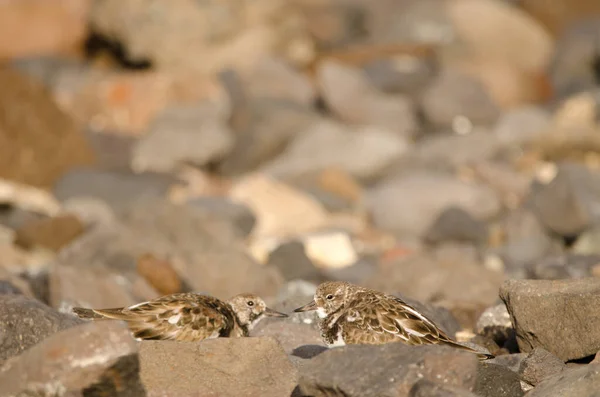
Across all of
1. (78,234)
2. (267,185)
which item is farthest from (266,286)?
(267,185)

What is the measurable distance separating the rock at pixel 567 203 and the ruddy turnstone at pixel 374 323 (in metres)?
10.7

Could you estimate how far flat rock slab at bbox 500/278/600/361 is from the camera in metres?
7.92

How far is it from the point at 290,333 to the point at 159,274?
5483mm

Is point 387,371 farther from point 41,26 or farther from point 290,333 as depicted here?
point 41,26

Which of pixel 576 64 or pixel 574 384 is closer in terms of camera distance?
pixel 574 384

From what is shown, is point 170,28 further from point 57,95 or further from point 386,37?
point 386,37

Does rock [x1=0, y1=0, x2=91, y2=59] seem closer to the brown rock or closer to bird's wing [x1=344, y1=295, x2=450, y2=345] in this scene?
the brown rock

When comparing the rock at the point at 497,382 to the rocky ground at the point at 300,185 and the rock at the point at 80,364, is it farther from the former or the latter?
the rock at the point at 80,364

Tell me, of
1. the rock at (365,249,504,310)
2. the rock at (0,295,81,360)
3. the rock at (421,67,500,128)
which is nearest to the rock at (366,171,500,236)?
the rock at (421,67,500,128)

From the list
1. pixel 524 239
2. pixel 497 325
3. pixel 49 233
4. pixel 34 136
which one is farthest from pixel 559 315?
pixel 34 136

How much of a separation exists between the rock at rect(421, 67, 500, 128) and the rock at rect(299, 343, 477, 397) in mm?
19026

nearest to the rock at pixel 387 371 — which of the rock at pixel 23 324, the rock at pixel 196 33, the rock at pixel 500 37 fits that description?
the rock at pixel 23 324

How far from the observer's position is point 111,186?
2122 centimetres

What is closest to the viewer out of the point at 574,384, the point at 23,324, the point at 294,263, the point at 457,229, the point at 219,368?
the point at 574,384
